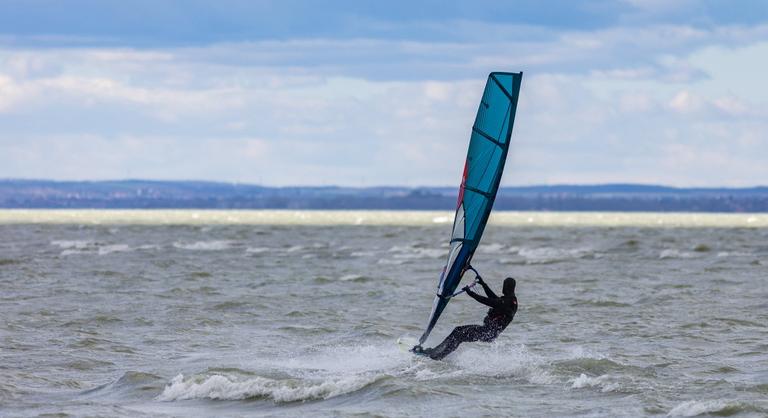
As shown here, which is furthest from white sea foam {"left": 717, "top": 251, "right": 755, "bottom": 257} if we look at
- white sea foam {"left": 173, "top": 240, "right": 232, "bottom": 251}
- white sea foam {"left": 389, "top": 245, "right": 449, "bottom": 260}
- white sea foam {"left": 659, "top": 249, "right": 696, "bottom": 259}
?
white sea foam {"left": 173, "top": 240, "right": 232, "bottom": 251}

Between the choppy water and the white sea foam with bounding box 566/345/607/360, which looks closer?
the choppy water

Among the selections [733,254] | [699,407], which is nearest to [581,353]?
[699,407]

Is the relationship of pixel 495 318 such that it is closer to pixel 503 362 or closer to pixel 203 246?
pixel 503 362

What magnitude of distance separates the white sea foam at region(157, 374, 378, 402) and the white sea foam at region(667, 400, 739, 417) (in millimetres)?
4068

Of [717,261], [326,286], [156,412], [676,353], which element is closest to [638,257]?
[717,261]

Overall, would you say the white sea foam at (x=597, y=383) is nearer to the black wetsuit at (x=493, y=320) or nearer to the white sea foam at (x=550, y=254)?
the black wetsuit at (x=493, y=320)

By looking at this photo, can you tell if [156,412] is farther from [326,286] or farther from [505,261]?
[505,261]

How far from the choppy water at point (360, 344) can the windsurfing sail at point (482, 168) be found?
4.93ft

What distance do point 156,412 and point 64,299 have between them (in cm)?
1586

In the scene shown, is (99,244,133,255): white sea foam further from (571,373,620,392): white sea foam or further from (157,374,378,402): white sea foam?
(571,373,620,392): white sea foam

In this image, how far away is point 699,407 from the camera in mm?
15719

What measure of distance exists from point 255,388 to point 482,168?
172 inches

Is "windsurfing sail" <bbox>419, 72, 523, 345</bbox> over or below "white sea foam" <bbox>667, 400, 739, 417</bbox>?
over

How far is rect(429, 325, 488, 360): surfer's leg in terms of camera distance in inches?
742
